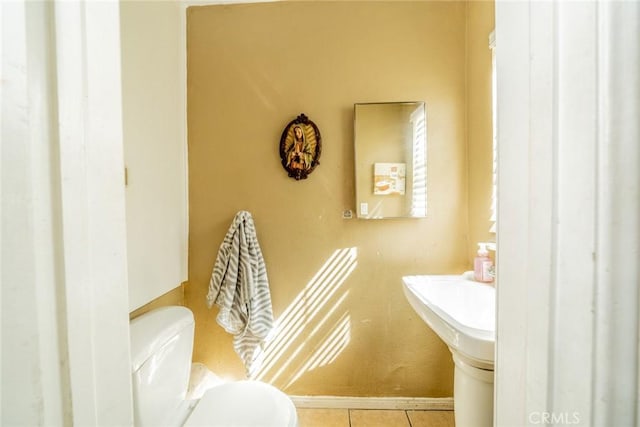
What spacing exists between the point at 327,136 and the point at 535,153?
1.14 m

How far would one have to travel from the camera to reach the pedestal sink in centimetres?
69

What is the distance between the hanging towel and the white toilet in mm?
300

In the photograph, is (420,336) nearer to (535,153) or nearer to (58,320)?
(535,153)

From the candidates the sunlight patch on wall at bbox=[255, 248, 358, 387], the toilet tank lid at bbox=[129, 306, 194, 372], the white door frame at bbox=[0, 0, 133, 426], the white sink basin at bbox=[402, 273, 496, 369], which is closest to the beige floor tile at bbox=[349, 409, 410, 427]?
the sunlight patch on wall at bbox=[255, 248, 358, 387]

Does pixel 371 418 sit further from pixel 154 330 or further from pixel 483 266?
pixel 154 330

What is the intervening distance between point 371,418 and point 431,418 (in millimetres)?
318

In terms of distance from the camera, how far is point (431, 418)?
137 cm

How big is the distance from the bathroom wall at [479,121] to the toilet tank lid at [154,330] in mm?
1379

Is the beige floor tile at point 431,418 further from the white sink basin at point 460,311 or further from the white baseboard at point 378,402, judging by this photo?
the white sink basin at point 460,311

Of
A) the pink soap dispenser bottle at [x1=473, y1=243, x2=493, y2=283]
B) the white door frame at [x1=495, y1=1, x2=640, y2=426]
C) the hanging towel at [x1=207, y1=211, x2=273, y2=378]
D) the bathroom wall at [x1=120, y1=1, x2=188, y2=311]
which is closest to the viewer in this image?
the white door frame at [x1=495, y1=1, x2=640, y2=426]

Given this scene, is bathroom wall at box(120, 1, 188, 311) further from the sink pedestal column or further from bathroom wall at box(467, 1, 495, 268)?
bathroom wall at box(467, 1, 495, 268)

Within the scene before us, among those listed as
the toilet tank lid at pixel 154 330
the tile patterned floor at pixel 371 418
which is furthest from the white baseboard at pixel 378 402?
the toilet tank lid at pixel 154 330

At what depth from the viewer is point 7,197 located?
32 cm

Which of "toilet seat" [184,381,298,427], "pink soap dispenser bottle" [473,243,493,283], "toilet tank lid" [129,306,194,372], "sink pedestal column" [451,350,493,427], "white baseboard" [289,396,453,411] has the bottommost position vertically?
"white baseboard" [289,396,453,411]
